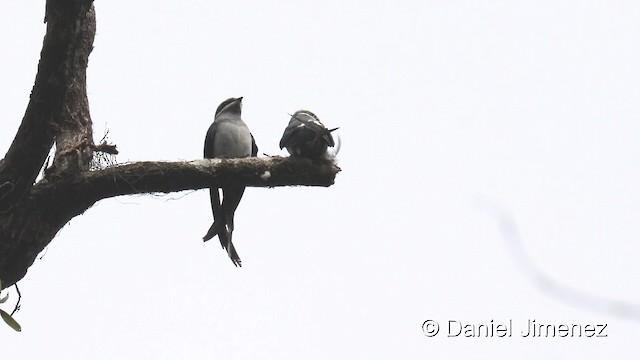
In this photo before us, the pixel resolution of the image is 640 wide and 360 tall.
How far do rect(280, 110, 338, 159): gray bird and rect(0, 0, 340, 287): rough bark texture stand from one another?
100 millimetres

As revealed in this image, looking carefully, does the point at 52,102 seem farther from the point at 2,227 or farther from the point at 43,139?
the point at 2,227

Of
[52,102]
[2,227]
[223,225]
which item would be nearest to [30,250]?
[2,227]

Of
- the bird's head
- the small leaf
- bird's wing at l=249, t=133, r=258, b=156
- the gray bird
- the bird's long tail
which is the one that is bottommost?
the small leaf

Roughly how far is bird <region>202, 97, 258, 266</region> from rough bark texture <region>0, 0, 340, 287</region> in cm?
69

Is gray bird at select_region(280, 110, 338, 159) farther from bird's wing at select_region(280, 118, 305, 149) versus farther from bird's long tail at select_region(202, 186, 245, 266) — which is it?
bird's long tail at select_region(202, 186, 245, 266)

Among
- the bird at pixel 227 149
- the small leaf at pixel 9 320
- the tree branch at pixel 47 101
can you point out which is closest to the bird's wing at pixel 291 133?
the bird at pixel 227 149

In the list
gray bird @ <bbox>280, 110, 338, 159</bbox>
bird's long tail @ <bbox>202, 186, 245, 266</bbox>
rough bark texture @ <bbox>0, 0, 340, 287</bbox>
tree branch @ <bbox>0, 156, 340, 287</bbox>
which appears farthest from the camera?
bird's long tail @ <bbox>202, 186, 245, 266</bbox>

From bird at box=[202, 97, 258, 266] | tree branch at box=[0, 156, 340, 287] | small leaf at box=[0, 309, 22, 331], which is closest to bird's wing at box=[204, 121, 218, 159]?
bird at box=[202, 97, 258, 266]

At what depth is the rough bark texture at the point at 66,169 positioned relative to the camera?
13.9 feet

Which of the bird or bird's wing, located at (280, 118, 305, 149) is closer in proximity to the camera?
bird's wing, located at (280, 118, 305, 149)

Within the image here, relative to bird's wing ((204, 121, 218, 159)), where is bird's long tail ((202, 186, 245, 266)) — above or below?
below

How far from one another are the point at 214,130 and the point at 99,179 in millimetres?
2411

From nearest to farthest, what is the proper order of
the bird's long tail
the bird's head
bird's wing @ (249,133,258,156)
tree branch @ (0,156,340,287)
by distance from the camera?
tree branch @ (0,156,340,287) < the bird's long tail < bird's wing @ (249,133,258,156) < the bird's head

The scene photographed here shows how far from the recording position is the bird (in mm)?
6570
